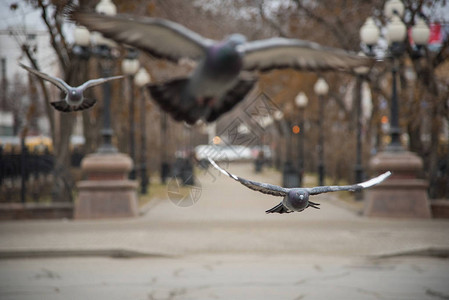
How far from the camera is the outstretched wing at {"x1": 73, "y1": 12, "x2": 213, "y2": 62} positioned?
159cm

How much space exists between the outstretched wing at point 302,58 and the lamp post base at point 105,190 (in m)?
14.7

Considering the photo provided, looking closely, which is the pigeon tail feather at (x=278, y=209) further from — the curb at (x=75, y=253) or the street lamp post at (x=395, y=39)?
the curb at (x=75, y=253)

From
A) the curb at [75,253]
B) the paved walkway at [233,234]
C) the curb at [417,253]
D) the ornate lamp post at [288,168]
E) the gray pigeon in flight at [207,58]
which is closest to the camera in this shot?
the gray pigeon in flight at [207,58]

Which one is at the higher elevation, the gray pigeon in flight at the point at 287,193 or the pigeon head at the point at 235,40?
the pigeon head at the point at 235,40

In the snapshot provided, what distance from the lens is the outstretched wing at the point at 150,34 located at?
1.59m

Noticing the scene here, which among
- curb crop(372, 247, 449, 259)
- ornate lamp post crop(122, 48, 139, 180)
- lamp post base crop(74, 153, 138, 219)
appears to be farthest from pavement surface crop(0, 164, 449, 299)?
ornate lamp post crop(122, 48, 139, 180)

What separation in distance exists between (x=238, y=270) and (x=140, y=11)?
36.7 ft

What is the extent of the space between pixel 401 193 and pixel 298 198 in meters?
14.9

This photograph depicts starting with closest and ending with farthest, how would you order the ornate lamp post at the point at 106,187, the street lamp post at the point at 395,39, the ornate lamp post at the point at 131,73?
the ornate lamp post at the point at 131,73 < the street lamp post at the point at 395,39 < the ornate lamp post at the point at 106,187

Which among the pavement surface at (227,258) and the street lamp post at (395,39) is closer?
the pavement surface at (227,258)

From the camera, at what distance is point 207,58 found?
4.74ft

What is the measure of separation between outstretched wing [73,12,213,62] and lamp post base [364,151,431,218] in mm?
14036

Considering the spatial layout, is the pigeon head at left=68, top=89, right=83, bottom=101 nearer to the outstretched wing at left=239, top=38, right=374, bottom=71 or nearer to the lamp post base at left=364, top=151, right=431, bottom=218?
the outstretched wing at left=239, top=38, right=374, bottom=71

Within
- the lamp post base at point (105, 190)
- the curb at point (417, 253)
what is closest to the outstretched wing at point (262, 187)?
the curb at point (417, 253)
